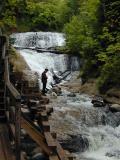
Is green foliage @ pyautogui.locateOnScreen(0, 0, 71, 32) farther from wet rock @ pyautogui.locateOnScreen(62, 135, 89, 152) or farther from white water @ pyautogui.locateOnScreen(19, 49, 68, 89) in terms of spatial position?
wet rock @ pyautogui.locateOnScreen(62, 135, 89, 152)

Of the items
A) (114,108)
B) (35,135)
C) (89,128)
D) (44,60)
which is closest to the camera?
(35,135)

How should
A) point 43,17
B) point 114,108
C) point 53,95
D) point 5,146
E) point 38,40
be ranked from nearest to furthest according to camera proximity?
point 5,146
point 114,108
point 53,95
point 38,40
point 43,17

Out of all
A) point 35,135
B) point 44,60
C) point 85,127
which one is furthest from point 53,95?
point 35,135

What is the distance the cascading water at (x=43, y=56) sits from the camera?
31922mm

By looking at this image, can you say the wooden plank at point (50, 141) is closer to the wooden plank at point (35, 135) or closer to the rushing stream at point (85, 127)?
the wooden plank at point (35, 135)

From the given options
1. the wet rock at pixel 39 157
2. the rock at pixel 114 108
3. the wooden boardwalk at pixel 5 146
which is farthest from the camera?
the rock at pixel 114 108

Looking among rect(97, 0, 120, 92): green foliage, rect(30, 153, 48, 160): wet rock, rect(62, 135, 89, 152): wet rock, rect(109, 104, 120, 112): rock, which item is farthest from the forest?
rect(30, 153, 48, 160): wet rock

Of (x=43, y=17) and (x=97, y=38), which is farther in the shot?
(x=43, y=17)

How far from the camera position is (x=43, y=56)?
33094 mm

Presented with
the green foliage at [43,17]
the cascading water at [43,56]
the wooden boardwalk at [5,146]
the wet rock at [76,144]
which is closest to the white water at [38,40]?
the cascading water at [43,56]

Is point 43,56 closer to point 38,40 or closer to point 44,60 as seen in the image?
point 44,60

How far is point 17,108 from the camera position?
26.2ft

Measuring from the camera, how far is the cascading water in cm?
3192

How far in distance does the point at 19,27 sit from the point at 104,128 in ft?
96.4
